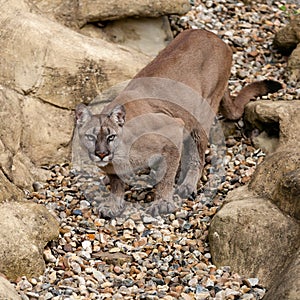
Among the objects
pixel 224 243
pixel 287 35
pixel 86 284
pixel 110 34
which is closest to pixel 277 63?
pixel 287 35

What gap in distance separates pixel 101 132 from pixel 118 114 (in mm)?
213

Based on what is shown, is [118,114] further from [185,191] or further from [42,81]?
[42,81]

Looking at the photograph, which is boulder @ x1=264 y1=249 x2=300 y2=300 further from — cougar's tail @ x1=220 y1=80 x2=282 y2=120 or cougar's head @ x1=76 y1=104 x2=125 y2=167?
cougar's tail @ x1=220 y1=80 x2=282 y2=120

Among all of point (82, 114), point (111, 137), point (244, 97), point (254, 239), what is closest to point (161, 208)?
point (111, 137)

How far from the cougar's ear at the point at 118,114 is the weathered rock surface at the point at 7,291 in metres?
1.92

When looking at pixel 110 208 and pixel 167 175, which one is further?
pixel 167 175

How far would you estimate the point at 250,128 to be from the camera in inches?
285

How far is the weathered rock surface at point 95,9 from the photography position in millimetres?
7781

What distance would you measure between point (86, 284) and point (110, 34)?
355 cm

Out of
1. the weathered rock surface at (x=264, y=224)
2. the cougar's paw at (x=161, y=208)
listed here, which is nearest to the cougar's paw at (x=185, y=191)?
the cougar's paw at (x=161, y=208)

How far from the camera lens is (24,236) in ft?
17.5

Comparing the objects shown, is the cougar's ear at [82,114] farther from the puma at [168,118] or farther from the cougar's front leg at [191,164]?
the cougar's front leg at [191,164]

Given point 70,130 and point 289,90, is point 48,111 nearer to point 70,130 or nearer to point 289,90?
point 70,130


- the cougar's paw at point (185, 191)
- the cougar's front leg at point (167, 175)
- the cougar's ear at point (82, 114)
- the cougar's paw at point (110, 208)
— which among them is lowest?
the cougar's paw at point (110, 208)
